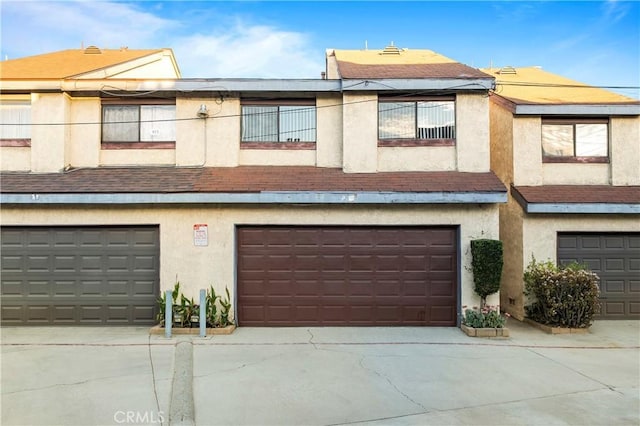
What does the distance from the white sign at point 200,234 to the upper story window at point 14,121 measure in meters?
4.84

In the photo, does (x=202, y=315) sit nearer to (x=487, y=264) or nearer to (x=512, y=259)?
(x=487, y=264)

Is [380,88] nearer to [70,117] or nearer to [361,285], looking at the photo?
[361,285]

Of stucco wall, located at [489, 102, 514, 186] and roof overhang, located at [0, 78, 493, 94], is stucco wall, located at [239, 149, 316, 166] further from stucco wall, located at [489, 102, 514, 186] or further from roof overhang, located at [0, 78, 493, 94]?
stucco wall, located at [489, 102, 514, 186]

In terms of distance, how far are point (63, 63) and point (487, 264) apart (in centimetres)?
1272

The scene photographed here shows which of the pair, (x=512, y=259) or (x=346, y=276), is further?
(x=512, y=259)

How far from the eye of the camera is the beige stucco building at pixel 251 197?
10.4 m

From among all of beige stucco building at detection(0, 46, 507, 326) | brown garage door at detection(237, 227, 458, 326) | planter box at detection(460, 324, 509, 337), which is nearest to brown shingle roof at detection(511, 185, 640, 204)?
beige stucco building at detection(0, 46, 507, 326)

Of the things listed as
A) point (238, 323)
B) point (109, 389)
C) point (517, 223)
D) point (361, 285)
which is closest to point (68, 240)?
point (238, 323)

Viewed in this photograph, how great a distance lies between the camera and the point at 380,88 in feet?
35.8

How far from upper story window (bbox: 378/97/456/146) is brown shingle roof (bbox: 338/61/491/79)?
27.2 inches

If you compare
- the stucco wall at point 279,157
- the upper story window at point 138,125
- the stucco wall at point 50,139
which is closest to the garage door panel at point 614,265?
the stucco wall at point 279,157

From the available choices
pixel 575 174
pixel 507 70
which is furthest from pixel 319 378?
pixel 507 70

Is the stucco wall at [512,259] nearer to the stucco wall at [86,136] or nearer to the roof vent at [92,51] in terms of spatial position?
the stucco wall at [86,136]

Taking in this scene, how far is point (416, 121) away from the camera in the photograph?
1116 centimetres
